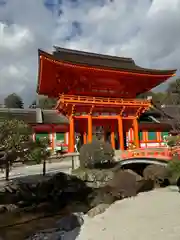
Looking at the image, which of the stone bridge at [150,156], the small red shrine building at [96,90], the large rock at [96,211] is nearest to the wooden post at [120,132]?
the small red shrine building at [96,90]

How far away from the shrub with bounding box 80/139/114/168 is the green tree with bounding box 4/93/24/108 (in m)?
63.8

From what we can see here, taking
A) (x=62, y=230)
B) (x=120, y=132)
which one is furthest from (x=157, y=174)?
(x=62, y=230)

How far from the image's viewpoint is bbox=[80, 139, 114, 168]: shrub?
794 inches

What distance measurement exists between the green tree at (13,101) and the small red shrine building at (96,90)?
52.6m

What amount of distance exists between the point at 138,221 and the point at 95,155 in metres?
9.58

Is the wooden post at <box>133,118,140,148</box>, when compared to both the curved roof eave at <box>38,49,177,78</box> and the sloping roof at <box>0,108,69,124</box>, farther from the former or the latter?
the sloping roof at <box>0,108,69,124</box>

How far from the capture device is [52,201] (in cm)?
1648

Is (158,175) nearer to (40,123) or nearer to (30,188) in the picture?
(30,188)

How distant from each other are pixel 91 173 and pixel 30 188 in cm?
482

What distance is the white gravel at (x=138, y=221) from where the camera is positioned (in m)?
9.35

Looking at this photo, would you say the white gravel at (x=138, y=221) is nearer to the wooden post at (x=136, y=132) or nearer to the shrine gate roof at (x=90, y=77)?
the wooden post at (x=136, y=132)

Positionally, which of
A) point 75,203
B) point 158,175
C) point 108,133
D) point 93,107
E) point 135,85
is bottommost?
point 75,203

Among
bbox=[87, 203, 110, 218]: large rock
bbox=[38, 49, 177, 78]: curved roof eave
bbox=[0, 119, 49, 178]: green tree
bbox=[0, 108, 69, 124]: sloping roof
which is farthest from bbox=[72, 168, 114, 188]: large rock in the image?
bbox=[0, 108, 69, 124]: sloping roof

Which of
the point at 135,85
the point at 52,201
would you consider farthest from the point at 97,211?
the point at 135,85
